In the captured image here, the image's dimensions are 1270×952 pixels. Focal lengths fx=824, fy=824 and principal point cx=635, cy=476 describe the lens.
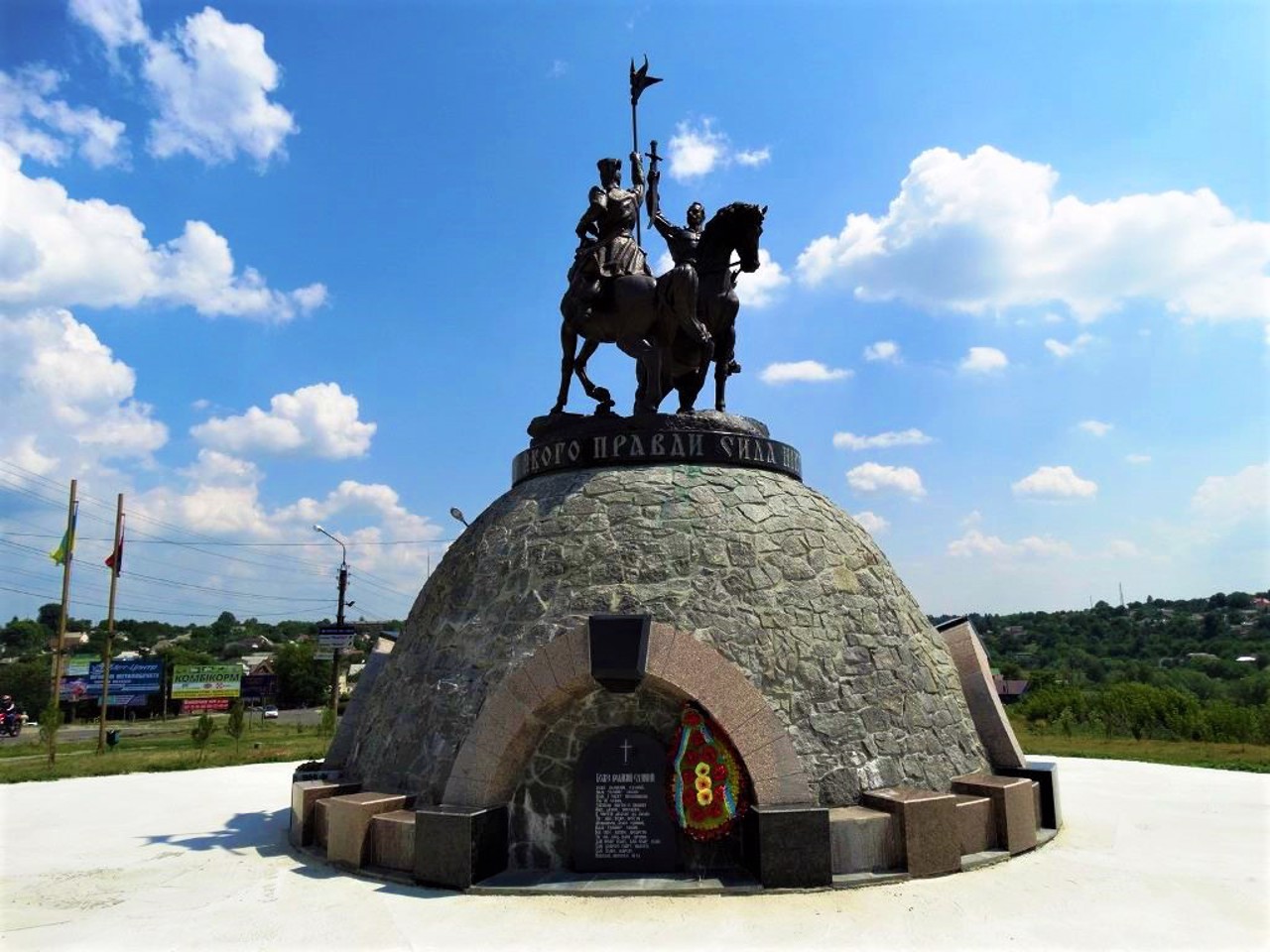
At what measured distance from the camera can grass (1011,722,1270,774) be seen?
823 inches

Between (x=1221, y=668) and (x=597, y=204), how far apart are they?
8320 centimetres

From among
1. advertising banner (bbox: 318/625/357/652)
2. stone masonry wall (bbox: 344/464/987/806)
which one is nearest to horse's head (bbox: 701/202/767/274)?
stone masonry wall (bbox: 344/464/987/806)

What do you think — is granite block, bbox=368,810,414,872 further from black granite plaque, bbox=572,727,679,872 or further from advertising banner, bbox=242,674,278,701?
advertising banner, bbox=242,674,278,701

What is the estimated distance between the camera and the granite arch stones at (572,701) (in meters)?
10.2

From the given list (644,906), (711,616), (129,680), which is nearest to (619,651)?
(711,616)

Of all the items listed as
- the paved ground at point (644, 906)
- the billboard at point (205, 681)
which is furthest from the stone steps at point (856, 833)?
the billboard at point (205, 681)

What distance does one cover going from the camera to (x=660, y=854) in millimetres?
10242

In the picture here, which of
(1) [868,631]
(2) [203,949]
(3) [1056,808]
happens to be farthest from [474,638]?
(3) [1056,808]

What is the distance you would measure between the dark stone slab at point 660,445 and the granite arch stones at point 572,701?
362 centimetres

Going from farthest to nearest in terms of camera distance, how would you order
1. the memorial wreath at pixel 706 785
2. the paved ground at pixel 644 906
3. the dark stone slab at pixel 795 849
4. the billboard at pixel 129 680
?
the billboard at pixel 129 680
the memorial wreath at pixel 706 785
the dark stone slab at pixel 795 849
the paved ground at pixel 644 906

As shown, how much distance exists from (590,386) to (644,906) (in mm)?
9073

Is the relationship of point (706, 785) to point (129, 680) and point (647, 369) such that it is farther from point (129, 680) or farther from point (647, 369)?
point (129, 680)

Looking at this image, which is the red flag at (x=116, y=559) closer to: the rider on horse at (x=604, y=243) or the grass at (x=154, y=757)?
the grass at (x=154, y=757)

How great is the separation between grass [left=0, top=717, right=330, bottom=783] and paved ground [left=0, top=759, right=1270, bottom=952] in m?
10.8
